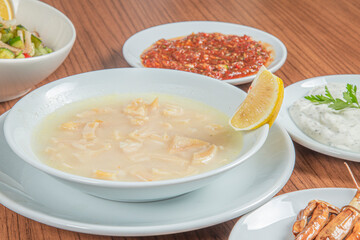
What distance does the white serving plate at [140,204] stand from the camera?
3.65ft

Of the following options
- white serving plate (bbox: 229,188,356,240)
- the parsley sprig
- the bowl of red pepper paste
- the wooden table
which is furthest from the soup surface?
the bowl of red pepper paste

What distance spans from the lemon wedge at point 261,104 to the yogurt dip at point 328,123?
0.29 meters

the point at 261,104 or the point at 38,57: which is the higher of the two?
the point at 261,104

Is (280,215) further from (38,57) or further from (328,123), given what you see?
(38,57)

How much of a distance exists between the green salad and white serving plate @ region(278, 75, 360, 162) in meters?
0.97

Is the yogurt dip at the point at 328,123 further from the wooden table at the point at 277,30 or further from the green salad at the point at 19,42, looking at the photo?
the green salad at the point at 19,42

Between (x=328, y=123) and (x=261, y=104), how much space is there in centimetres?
35

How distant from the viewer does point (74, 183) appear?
1.12m

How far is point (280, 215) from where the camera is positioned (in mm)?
1208

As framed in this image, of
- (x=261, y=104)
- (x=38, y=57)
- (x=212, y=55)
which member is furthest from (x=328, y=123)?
(x=38, y=57)

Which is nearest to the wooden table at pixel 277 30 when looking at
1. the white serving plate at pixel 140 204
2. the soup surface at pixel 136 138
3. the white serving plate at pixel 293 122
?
the white serving plate at pixel 293 122

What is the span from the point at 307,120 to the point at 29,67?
958 millimetres

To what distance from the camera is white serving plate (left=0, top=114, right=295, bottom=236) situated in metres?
1.11

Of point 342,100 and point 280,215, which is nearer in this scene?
point 280,215
